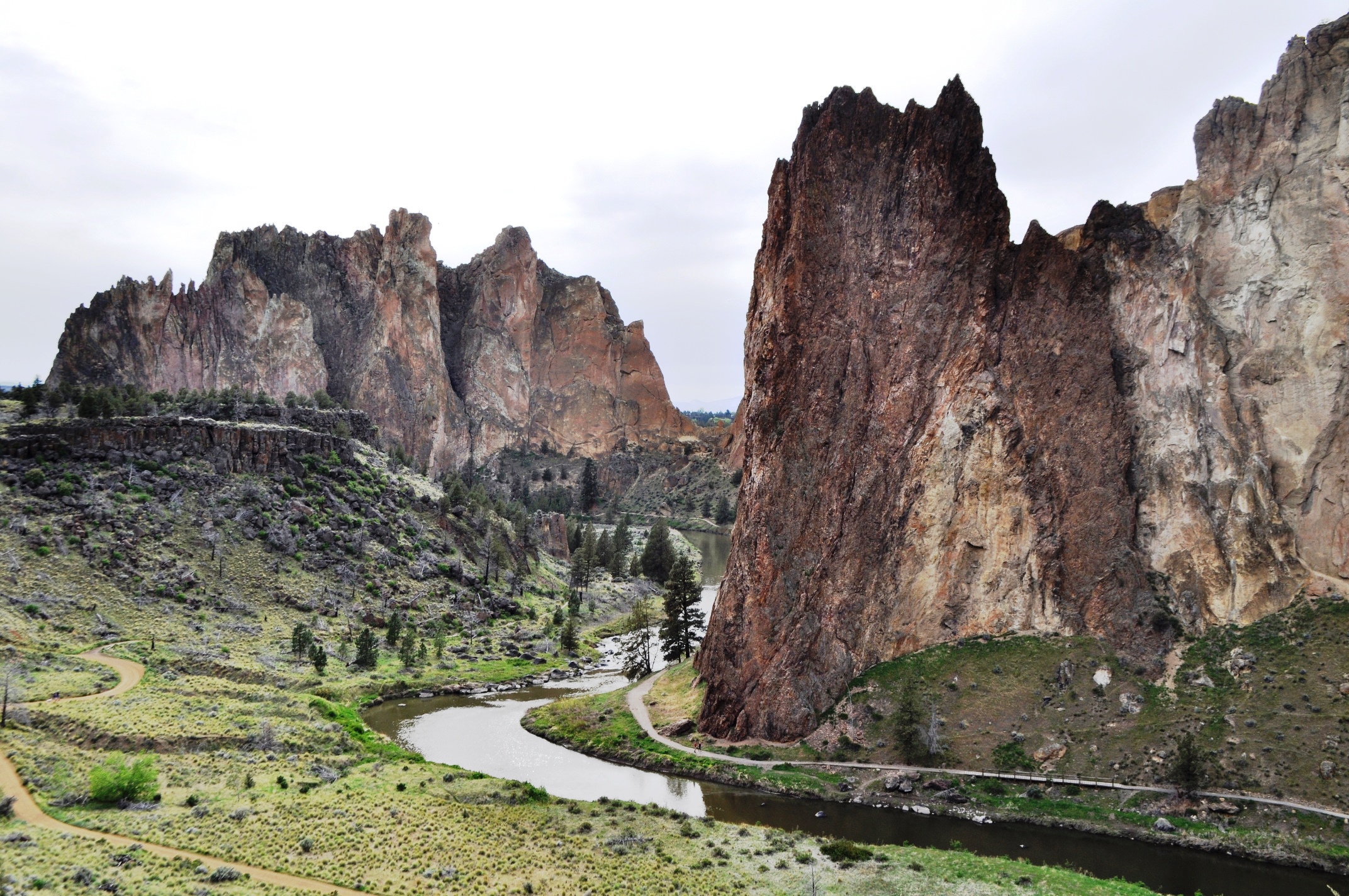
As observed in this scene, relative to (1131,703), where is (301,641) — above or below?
below

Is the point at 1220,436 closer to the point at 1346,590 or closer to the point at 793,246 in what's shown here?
the point at 1346,590

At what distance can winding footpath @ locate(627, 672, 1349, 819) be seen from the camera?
40656 millimetres

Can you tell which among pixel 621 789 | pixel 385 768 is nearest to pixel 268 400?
pixel 385 768

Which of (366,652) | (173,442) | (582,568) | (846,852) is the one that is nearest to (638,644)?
(366,652)

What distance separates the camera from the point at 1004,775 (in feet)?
156

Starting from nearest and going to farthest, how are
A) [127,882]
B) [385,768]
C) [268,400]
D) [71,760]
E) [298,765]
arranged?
[127,882] < [71,760] < [298,765] < [385,768] < [268,400]

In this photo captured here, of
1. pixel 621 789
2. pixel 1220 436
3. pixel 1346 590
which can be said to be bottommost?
pixel 621 789

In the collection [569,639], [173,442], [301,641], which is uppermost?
Result: [173,442]

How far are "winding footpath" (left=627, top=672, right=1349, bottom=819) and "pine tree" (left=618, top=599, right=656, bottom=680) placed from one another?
1498cm

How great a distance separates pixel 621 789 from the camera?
167 feet

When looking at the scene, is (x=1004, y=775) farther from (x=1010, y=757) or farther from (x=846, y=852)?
(x=846, y=852)

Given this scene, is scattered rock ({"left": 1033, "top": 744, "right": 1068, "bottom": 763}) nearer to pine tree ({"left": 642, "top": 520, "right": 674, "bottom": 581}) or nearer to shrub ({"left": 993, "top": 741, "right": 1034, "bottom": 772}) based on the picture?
shrub ({"left": 993, "top": 741, "right": 1034, "bottom": 772})

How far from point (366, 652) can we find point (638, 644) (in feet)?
101

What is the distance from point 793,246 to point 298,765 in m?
49.2
